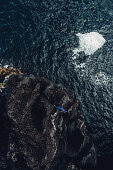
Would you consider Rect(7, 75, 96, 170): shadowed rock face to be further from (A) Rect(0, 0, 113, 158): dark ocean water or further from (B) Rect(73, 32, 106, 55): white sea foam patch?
(B) Rect(73, 32, 106, 55): white sea foam patch

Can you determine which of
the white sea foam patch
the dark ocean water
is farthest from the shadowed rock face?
the white sea foam patch

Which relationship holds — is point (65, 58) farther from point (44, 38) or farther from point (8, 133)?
point (8, 133)

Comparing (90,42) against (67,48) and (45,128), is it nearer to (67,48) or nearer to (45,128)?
(67,48)

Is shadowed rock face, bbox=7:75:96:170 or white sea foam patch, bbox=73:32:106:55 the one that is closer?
shadowed rock face, bbox=7:75:96:170

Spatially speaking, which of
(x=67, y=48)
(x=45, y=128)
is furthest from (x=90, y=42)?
(x=45, y=128)

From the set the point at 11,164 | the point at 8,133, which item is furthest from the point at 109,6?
the point at 11,164
